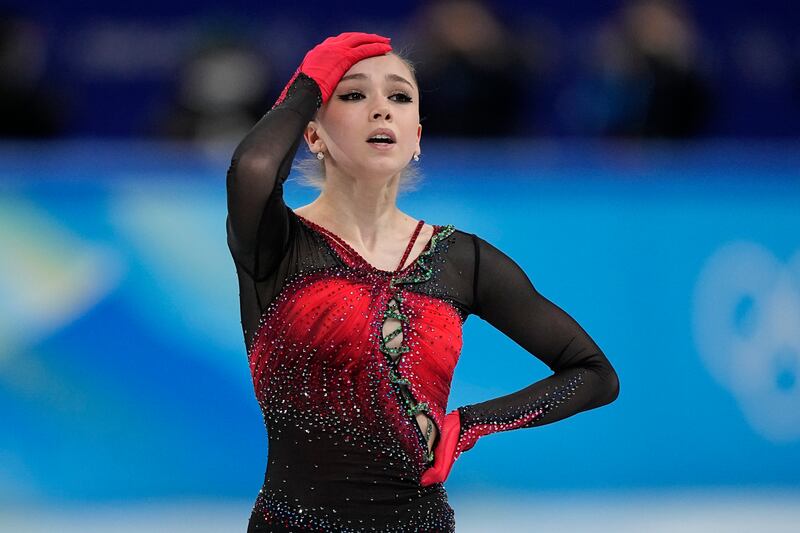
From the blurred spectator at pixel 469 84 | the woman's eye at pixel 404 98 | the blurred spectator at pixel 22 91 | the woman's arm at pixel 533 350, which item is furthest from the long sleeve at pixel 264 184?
the blurred spectator at pixel 22 91

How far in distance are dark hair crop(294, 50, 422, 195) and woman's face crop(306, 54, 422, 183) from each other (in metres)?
0.11

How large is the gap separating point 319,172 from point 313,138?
0.34 feet

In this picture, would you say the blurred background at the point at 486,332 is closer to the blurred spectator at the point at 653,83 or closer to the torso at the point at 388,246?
the blurred spectator at the point at 653,83

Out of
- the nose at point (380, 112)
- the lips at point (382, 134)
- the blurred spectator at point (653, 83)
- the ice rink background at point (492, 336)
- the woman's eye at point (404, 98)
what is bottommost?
the lips at point (382, 134)

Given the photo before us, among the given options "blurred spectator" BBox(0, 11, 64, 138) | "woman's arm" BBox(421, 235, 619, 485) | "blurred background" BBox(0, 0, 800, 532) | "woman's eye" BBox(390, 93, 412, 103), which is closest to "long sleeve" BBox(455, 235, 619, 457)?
"woman's arm" BBox(421, 235, 619, 485)

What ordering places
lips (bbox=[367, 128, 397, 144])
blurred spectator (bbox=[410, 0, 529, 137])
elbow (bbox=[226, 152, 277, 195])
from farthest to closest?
blurred spectator (bbox=[410, 0, 529, 137]), lips (bbox=[367, 128, 397, 144]), elbow (bbox=[226, 152, 277, 195])

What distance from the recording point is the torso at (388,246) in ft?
9.34

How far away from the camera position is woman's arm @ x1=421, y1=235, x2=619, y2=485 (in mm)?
2926

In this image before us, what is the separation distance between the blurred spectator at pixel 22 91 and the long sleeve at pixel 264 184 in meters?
3.90

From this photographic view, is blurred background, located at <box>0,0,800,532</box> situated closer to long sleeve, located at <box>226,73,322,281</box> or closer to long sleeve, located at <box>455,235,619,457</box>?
long sleeve, located at <box>455,235,619,457</box>

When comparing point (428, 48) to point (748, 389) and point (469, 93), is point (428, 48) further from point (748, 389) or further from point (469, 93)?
point (748, 389)

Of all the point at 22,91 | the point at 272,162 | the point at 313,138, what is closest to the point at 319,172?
the point at 313,138

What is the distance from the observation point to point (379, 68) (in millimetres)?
2867

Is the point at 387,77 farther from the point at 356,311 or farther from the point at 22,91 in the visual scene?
the point at 22,91
